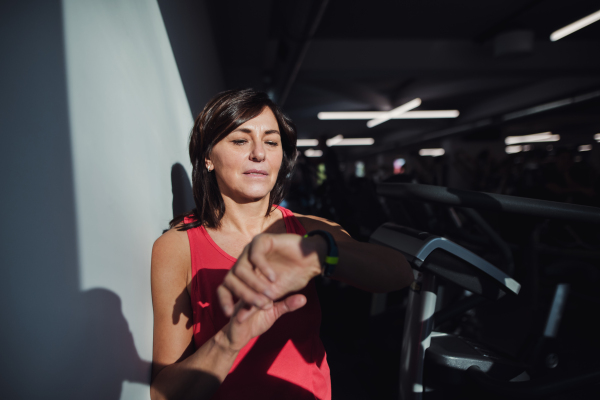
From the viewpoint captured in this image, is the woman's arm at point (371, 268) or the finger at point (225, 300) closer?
the finger at point (225, 300)

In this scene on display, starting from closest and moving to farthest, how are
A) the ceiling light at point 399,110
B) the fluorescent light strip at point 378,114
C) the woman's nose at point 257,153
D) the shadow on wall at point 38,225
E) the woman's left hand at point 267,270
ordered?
the shadow on wall at point 38,225
the woman's left hand at point 267,270
the woman's nose at point 257,153
the ceiling light at point 399,110
the fluorescent light strip at point 378,114

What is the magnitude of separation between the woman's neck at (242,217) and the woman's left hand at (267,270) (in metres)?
0.55

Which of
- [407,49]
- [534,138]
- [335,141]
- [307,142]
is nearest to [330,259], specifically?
[407,49]

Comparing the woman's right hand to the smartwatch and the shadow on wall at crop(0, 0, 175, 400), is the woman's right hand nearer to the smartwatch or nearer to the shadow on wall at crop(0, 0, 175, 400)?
the smartwatch

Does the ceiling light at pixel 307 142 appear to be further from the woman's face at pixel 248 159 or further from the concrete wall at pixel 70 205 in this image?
the concrete wall at pixel 70 205

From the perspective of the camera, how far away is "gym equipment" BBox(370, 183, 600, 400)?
1.00 metres

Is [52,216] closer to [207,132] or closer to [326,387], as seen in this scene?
[207,132]

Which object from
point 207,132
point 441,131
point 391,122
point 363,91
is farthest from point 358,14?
point 441,131

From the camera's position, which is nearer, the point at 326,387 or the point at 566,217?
the point at 566,217

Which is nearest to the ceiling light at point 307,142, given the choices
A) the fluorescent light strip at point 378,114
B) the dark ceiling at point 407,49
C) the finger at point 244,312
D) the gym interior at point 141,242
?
the fluorescent light strip at point 378,114

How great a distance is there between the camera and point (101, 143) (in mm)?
583

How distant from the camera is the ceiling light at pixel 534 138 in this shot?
1319cm

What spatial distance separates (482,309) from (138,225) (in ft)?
11.4

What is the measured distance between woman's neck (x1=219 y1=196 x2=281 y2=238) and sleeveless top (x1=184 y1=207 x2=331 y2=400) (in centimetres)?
12
